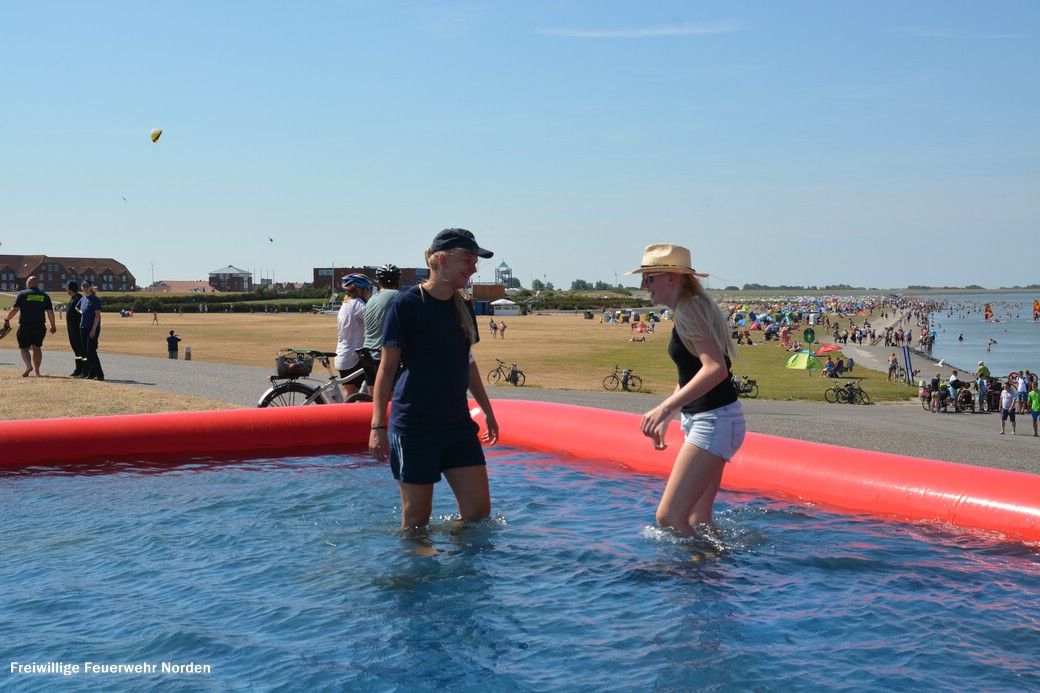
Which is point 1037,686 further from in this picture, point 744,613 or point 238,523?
point 238,523

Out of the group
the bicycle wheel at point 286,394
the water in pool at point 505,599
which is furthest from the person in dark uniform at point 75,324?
the water in pool at point 505,599

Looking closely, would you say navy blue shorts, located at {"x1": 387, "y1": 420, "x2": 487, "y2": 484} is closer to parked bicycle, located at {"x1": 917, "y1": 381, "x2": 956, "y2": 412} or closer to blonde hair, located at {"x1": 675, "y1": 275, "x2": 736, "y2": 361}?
blonde hair, located at {"x1": 675, "y1": 275, "x2": 736, "y2": 361}

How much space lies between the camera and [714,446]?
494cm

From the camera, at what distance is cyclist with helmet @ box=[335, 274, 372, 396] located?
9.67 metres

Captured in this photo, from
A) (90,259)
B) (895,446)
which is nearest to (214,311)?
(90,259)

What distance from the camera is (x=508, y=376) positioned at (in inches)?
1212

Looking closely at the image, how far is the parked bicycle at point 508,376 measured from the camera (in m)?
30.2

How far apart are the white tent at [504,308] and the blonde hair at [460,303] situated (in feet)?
364

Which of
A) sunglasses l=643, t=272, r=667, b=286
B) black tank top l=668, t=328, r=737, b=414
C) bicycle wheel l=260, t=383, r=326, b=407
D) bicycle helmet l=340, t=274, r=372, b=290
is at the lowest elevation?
bicycle wheel l=260, t=383, r=326, b=407

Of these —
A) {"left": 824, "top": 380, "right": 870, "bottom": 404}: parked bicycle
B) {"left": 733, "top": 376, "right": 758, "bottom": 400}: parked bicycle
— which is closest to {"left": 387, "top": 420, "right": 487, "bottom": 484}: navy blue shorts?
{"left": 733, "top": 376, "right": 758, "bottom": 400}: parked bicycle

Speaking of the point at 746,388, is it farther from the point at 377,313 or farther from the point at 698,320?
the point at 698,320

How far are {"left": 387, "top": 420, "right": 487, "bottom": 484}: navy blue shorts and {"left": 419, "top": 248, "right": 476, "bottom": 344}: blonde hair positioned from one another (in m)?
0.53

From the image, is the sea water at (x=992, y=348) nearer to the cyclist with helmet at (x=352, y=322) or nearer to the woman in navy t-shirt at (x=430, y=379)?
the cyclist with helmet at (x=352, y=322)

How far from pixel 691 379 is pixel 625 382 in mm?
24899
